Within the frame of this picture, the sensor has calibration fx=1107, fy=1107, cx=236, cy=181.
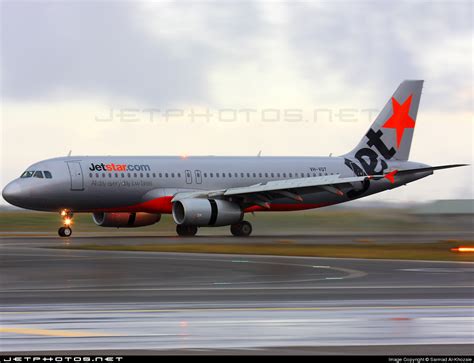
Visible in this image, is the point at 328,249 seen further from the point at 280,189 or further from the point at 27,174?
the point at 27,174

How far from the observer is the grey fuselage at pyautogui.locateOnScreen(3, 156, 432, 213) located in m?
52.4

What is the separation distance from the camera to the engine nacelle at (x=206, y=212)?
51.7 meters

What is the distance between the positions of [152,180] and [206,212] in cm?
420

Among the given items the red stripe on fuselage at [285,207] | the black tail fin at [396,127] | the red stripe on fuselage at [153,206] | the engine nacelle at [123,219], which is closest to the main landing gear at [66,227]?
the red stripe on fuselage at [153,206]

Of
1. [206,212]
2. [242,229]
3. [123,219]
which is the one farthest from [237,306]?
[123,219]

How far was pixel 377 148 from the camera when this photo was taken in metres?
63.4

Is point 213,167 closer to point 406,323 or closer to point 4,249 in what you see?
point 4,249

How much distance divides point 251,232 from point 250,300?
124ft

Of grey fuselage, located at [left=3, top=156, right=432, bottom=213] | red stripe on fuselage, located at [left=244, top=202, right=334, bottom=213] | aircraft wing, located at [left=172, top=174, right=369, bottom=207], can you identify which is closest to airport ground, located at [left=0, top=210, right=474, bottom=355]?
grey fuselage, located at [left=3, top=156, right=432, bottom=213]

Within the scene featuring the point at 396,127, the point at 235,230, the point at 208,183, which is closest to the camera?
the point at 235,230

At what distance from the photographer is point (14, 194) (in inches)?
2046

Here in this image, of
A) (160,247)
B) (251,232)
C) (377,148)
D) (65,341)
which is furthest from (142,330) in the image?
(377,148)

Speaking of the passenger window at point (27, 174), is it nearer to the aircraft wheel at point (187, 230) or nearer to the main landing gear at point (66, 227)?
the main landing gear at point (66, 227)

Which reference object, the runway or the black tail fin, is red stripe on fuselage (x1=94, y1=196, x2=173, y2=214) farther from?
the runway
